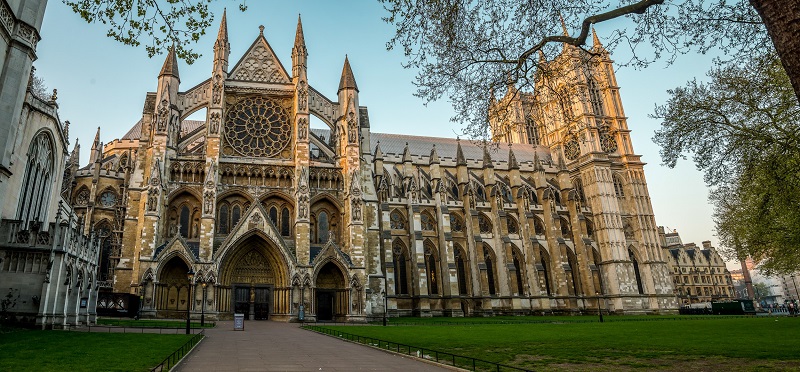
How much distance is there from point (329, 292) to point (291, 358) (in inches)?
812

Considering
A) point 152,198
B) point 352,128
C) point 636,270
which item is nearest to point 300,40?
point 352,128

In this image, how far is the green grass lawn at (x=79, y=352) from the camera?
9.16 meters

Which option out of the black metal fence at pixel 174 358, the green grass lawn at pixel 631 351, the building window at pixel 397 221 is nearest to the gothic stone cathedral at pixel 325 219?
the building window at pixel 397 221

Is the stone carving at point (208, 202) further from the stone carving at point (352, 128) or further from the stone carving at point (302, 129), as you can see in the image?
the stone carving at point (352, 128)

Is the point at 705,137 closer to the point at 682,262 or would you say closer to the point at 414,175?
the point at 414,175

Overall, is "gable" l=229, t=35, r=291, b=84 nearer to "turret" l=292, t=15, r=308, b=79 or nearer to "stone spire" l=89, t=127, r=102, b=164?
"turret" l=292, t=15, r=308, b=79

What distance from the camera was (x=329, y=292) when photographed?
3198 cm

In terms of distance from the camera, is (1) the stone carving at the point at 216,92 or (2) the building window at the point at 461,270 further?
(2) the building window at the point at 461,270

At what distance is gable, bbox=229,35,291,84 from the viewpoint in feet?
115

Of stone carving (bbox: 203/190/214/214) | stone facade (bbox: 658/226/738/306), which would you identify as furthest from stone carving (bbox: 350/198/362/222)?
stone facade (bbox: 658/226/738/306)

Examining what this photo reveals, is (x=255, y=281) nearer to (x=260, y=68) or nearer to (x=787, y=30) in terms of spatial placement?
(x=260, y=68)

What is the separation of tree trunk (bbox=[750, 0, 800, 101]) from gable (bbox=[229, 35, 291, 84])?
33.4 meters

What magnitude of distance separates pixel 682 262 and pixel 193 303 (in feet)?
280

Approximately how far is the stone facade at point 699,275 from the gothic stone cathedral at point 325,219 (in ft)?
128
